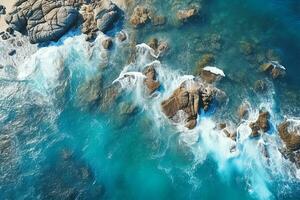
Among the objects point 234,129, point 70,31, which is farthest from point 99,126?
point 234,129

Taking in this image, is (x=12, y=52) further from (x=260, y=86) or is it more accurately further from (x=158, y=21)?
(x=260, y=86)

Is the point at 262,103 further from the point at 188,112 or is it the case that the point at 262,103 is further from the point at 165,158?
the point at 165,158

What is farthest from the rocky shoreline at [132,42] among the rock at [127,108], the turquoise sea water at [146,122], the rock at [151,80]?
the turquoise sea water at [146,122]

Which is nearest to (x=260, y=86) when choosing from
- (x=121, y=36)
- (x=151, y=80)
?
(x=151, y=80)

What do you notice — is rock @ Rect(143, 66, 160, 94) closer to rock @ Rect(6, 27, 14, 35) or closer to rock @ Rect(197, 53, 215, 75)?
rock @ Rect(197, 53, 215, 75)

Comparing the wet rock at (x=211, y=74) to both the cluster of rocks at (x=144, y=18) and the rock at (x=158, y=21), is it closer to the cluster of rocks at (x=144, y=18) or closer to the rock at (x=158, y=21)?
the rock at (x=158, y=21)
